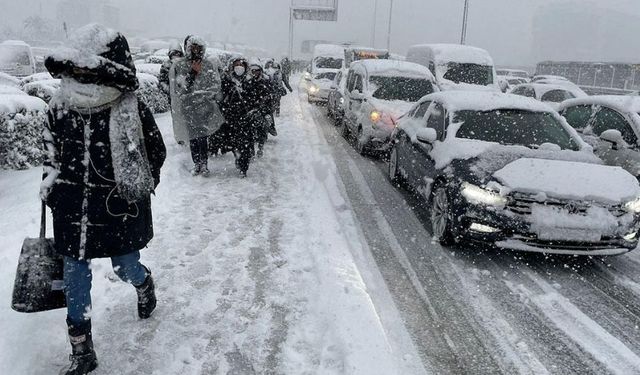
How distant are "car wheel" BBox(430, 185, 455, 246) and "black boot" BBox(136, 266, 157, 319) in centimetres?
298

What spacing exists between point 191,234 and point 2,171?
3711 millimetres

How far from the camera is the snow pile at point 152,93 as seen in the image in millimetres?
12320

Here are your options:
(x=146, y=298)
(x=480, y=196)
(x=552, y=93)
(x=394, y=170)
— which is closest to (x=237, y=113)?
(x=394, y=170)

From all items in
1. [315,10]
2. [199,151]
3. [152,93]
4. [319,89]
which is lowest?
[319,89]

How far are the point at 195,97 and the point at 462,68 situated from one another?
9.84 m

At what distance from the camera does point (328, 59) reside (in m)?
24.1

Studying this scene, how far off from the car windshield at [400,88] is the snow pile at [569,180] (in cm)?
567

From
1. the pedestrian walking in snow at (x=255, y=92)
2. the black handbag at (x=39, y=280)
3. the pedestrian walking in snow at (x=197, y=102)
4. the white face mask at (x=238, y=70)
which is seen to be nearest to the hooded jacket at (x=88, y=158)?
the black handbag at (x=39, y=280)

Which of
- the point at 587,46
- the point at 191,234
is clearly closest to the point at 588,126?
the point at 191,234

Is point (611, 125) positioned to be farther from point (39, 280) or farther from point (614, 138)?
point (39, 280)

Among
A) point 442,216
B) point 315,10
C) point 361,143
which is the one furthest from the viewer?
point 315,10

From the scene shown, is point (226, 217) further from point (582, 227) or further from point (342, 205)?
point (582, 227)

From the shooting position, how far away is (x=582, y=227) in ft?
15.1

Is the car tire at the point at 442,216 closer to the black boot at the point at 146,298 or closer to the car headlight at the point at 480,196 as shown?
the car headlight at the point at 480,196
